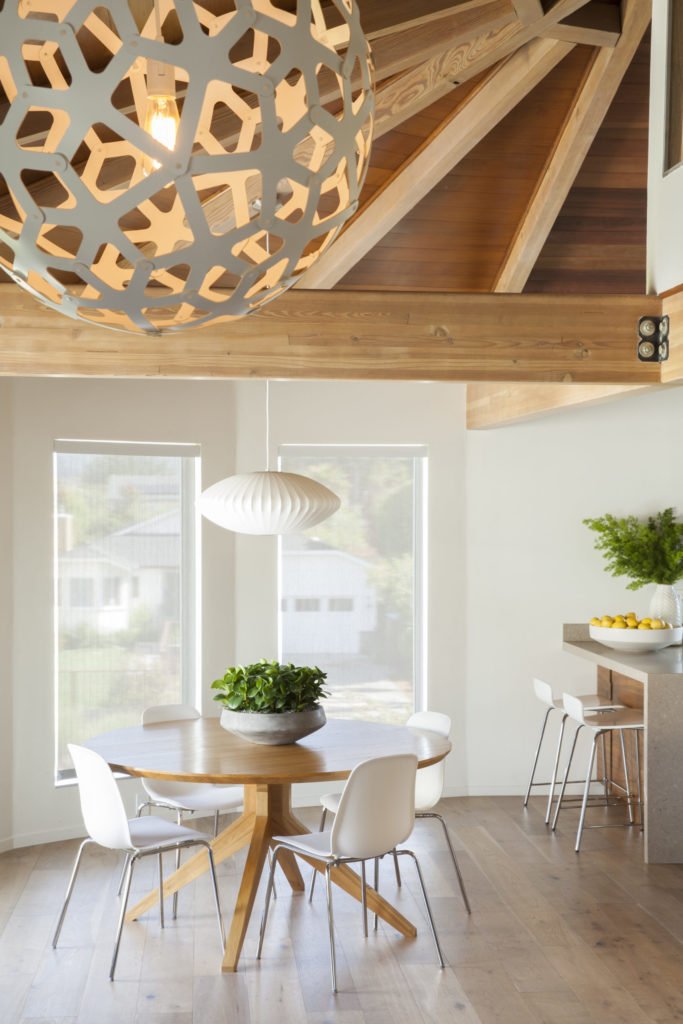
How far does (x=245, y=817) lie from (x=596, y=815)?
2561mm

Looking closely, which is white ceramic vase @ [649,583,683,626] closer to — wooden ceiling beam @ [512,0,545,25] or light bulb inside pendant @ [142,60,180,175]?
wooden ceiling beam @ [512,0,545,25]

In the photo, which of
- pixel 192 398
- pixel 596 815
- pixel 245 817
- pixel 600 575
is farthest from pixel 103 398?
pixel 596 815

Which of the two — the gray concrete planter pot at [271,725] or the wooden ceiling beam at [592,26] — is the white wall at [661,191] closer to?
the wooden ceiling beam at [592,26]

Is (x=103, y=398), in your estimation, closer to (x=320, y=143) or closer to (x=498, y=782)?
(x=498, y=782)

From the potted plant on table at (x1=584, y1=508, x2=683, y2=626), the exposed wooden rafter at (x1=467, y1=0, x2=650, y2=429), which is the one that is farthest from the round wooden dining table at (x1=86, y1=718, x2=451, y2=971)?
→ the potted plant on table at (x1=584, y1=508, x2=683, y2=626)

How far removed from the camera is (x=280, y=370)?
419 cm

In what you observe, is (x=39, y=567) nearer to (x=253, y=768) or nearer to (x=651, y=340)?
(x=253, y=768)

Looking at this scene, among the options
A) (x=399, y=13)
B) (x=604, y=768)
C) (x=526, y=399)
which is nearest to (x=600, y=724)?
(x=604, y=768)

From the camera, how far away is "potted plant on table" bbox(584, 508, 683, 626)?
6.35 meters

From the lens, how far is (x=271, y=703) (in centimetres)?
447

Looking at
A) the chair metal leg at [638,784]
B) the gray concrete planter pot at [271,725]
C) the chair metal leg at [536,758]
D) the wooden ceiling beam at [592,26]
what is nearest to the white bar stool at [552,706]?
the chair metal leg at [536,758]

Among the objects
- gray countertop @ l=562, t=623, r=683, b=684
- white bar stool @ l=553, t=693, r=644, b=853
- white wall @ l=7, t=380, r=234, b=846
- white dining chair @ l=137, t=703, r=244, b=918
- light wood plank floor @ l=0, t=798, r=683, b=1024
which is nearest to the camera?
light wood plank floor @ l=0, t=798, r=683, b=1024

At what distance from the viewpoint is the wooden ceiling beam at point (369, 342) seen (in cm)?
407

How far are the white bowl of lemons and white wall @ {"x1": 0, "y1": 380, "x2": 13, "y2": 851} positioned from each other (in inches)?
132
